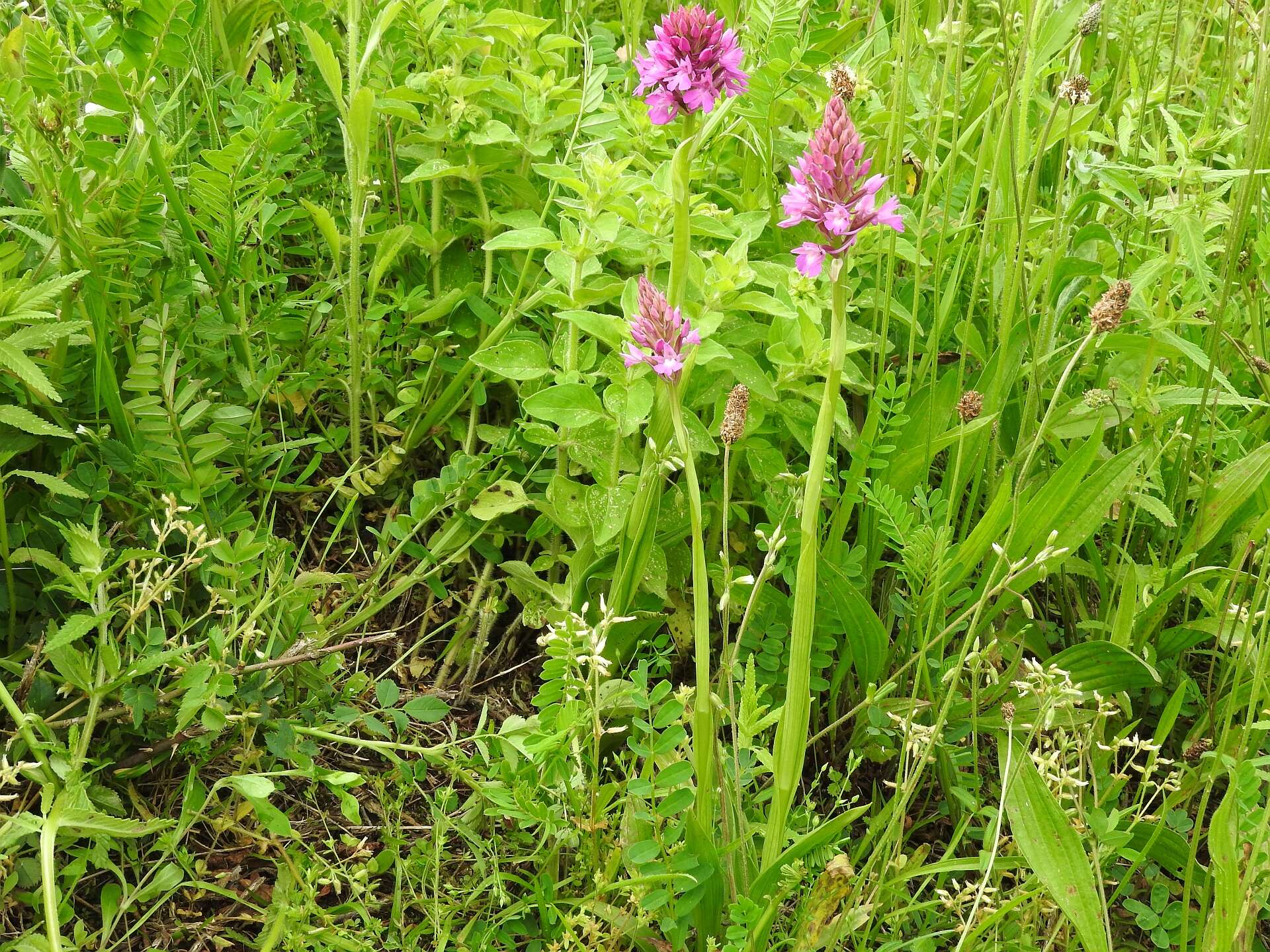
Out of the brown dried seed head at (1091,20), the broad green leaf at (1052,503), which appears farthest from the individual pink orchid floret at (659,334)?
the brown dried seed head at (1091,20)

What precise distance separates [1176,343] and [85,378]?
1656mm

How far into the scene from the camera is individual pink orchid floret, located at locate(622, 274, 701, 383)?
3.92 ft

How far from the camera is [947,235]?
1.94 metres

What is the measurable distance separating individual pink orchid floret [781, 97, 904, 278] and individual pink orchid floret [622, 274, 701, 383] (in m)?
0.16

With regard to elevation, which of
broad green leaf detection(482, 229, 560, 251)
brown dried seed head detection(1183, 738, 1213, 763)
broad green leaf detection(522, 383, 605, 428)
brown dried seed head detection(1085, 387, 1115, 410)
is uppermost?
broad green leaf detection(482, 229, 560, 251)

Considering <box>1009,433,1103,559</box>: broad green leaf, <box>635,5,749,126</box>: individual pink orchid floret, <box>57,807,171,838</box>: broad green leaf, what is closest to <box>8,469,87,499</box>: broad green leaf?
<box>57,807,171,838</box>: broad green leaf

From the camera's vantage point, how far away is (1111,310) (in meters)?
1.34

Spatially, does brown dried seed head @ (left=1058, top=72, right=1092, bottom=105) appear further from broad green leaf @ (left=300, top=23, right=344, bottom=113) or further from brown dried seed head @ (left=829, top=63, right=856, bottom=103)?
broad green leaf @ (left=300, top=23, right=344, bottom=113)

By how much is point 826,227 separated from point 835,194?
4 cm

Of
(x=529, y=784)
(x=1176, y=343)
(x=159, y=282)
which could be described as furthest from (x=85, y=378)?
(x=1176, y=343)

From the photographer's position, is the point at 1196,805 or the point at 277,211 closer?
the point at 1196,805

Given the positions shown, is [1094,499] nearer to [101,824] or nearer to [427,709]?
[427,709]

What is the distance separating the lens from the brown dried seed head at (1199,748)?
5.08 ft

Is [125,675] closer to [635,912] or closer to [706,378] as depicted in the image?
[635,912]
